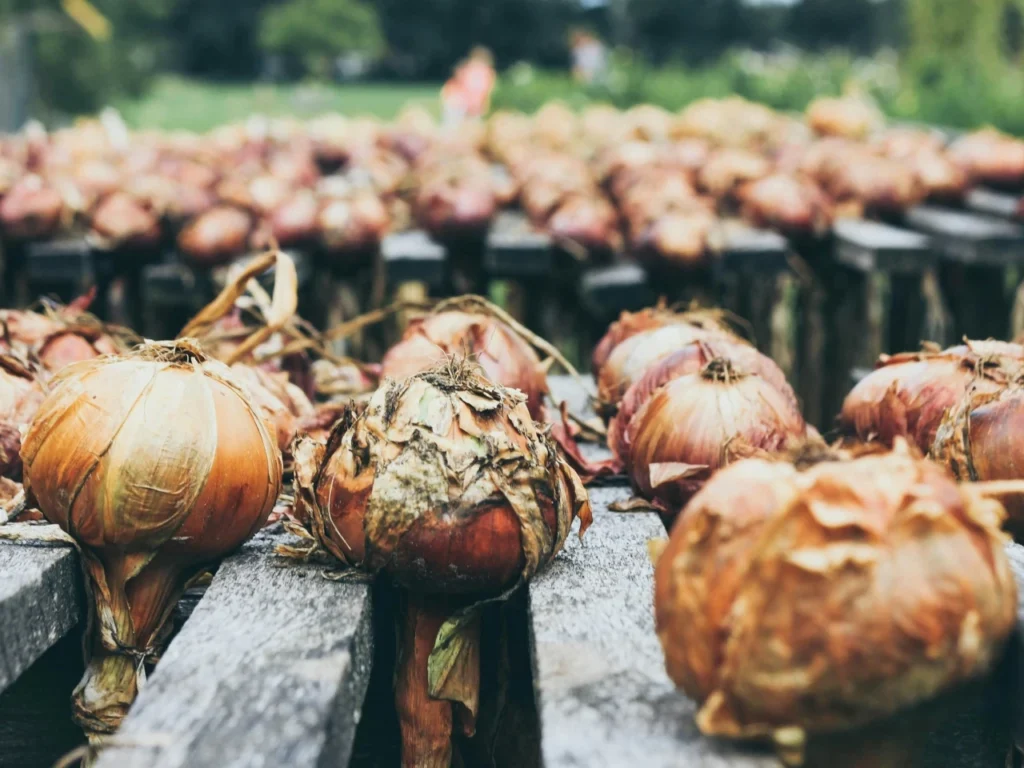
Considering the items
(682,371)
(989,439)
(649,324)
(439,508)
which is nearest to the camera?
(439,508)

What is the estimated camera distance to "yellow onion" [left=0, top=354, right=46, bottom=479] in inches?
63.8

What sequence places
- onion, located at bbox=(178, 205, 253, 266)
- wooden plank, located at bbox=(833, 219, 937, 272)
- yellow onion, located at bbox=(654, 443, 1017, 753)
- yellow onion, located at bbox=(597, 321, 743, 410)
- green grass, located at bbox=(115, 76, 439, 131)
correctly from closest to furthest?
1. yellow onion, located at bbox=(654, 443, 1017, 753)
2. yellow onion, located at bbox=(597, 321, 743, 410)
3. wooden plank, located at bbox=(833, 219, 937, 272)
4. onion, located at bbox=(178, 205, 253, 266)
5. green grass, located at bbox=(115, 76, 439, 131)

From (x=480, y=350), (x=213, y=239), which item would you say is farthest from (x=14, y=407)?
(x=213, y=239)

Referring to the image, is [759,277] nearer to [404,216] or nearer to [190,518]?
[404,216]

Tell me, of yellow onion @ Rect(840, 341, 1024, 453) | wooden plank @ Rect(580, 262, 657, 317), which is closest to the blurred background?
wooden plank @ Rect(580, 262, 657, 317)

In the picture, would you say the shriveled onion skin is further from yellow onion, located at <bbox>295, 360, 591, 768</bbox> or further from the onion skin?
the onion skin

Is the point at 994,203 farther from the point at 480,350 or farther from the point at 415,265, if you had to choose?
the point at 480,350

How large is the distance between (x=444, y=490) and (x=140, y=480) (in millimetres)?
355

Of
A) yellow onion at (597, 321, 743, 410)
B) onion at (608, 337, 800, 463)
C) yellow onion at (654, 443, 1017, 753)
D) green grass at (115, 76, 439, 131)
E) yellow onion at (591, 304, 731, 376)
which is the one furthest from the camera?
green grass at (115, 76, 439, 131)

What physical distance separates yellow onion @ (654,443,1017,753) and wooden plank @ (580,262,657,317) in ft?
9.80

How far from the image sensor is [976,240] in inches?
159

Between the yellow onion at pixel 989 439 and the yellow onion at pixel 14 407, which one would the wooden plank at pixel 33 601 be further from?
the yellow onion at pixel 989 439

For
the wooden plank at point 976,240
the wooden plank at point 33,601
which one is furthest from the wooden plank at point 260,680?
the wooden plank at point 976,240

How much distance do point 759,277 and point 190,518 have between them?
3.22 m
